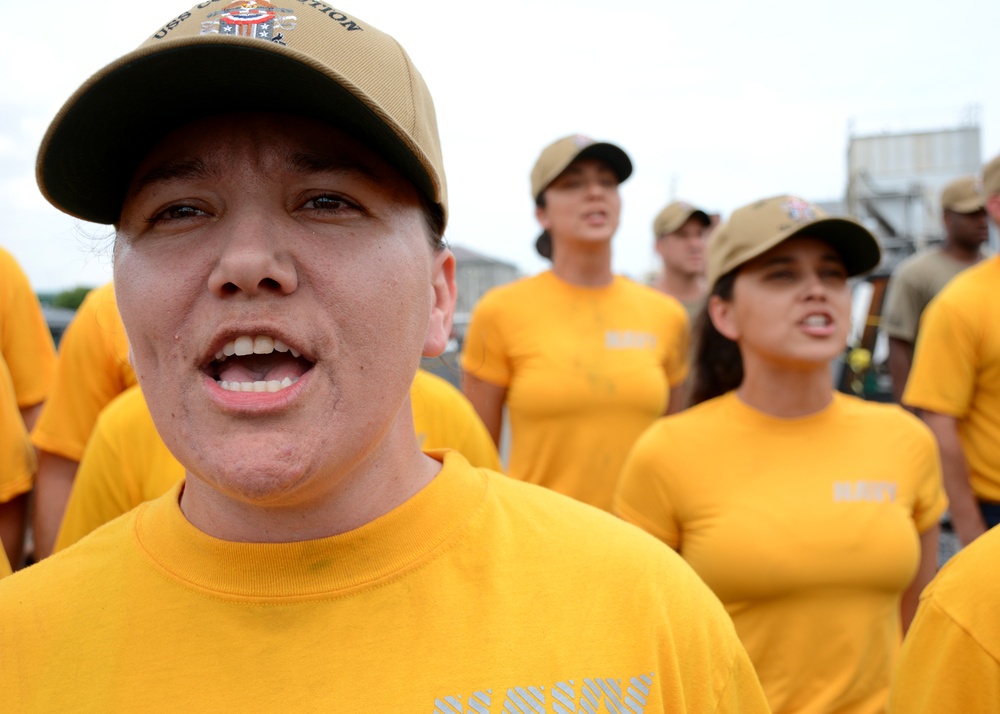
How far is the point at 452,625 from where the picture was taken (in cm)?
123

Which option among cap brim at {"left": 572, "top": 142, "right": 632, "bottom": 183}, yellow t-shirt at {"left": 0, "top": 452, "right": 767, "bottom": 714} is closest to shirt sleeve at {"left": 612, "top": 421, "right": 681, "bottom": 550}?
yellow t-shirt at {"left": 0, "top": 452, "right": 767, "bottom": 714}

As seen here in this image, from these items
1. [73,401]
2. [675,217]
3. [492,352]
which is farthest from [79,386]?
[675,217]

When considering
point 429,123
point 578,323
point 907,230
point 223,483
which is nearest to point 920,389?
point 578,323

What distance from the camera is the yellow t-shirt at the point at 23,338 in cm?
281

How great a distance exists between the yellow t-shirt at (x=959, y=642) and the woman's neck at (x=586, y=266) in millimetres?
2735

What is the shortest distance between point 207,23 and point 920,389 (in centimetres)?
335

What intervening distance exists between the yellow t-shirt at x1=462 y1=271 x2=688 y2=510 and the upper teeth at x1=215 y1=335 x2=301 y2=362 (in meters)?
2.62

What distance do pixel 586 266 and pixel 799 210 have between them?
143 cm

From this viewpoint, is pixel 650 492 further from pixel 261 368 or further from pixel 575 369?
pixel 261 368

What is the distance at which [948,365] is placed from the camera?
3621 mm

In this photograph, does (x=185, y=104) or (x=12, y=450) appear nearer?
(x=185, y=104)

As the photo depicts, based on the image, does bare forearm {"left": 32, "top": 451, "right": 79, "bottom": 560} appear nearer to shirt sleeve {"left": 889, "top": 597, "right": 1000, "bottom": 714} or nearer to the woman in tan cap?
the woman in tan cap

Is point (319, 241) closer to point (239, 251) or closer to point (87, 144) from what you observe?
point (239, 251)

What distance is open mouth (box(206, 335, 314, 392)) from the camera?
1.17 metres
